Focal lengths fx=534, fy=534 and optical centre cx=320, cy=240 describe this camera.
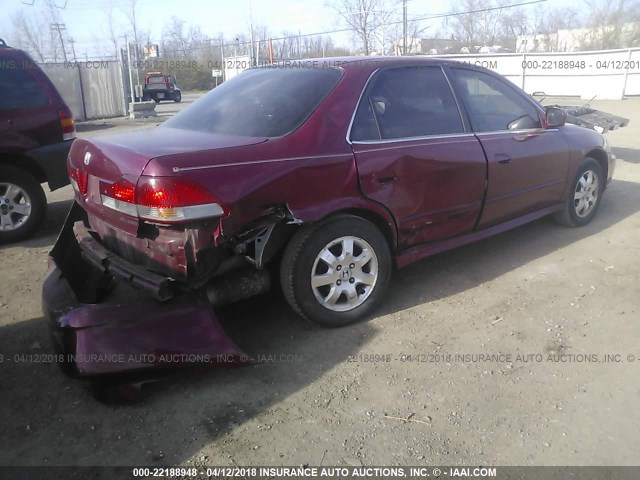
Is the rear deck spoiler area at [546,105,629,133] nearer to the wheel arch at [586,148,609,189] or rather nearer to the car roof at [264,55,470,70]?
the wheel arch at [586,148,609,189]

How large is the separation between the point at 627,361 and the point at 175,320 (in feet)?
8.64

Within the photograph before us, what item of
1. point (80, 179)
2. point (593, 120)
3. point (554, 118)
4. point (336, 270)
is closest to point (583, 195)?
point (554, 118)

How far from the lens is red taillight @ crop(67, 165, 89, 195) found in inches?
133

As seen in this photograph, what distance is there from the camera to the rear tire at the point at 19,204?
539 centimetres

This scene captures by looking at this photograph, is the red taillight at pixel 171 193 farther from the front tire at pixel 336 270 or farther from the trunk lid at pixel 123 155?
the front tire at pixel 336 270

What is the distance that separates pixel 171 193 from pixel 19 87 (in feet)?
12.4

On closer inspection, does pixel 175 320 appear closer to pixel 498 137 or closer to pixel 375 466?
pixel 375 466

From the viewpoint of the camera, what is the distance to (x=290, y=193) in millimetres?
3135

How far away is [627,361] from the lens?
124 inches

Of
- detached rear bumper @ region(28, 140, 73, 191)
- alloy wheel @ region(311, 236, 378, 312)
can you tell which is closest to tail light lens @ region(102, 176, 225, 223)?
alloy wheel @ region(311, 236, 378, 312)

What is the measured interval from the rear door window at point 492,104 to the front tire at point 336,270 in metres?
1.41

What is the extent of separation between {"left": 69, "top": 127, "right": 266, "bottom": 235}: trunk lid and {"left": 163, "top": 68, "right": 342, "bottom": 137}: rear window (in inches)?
6.5

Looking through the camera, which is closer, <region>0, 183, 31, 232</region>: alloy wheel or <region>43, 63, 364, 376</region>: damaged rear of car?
<region>43, 63, 364, 376</region>: damaged rear of car

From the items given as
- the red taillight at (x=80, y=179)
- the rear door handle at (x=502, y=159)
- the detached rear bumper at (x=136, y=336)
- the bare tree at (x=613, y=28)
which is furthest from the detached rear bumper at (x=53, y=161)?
the bare tree at (x=613, y=28)
